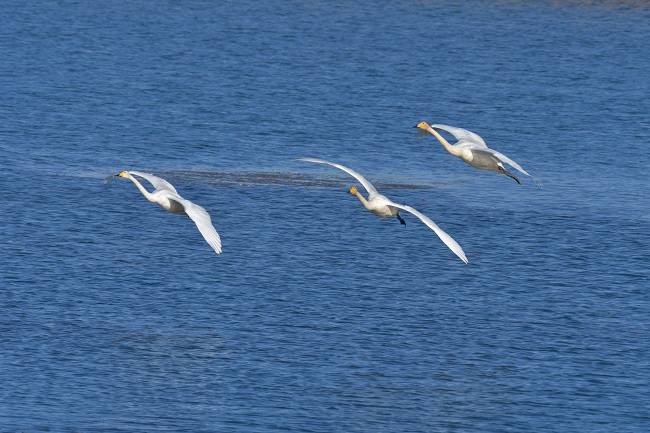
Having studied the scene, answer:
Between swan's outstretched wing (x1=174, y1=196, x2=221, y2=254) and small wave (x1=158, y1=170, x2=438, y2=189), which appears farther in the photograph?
small wave (x1=158, y1=170, x2=438, y2=189)

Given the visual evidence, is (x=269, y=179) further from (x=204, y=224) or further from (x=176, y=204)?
(x=204, y=224)

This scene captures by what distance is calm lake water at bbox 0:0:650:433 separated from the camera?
35.9 m

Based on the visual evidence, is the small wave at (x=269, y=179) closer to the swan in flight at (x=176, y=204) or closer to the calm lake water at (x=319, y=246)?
the calm lake water at (x=319, y=246)

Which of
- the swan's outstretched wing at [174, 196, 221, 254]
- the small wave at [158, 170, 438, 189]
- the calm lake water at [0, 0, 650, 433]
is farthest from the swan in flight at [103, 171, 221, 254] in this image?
the small wave at [158, 170, 438, 189]

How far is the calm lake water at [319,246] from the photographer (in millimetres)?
35938

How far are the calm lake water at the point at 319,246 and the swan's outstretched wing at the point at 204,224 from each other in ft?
15.6

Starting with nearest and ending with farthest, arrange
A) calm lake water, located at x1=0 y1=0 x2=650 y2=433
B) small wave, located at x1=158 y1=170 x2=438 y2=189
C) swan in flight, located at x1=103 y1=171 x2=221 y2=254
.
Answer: swan in flight, located at x1=103 y1=171 x2=221 y2=254 < calm lake water, located at x1=0 y1=0 x2=650 y2=433 < small wave, located at x1=158 y1=170 x2=438 y2=189

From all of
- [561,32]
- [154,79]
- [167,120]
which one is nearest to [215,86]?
[154,79]

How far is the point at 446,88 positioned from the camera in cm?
8050

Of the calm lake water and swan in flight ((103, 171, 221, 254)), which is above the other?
swan in flight ((103, 171, 221, 254))

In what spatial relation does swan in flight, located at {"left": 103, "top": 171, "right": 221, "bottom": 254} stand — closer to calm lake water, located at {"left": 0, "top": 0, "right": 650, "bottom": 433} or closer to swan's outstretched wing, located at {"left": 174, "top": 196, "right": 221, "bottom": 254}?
swan's outstretched wing, located at {"left": 174, "top": 196, "right": 221, "bottom": 254}

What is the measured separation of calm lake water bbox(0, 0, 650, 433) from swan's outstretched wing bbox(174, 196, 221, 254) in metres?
4.76

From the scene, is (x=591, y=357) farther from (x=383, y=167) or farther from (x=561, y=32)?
(x=561, y=32)

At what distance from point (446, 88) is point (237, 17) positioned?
28391 mm
